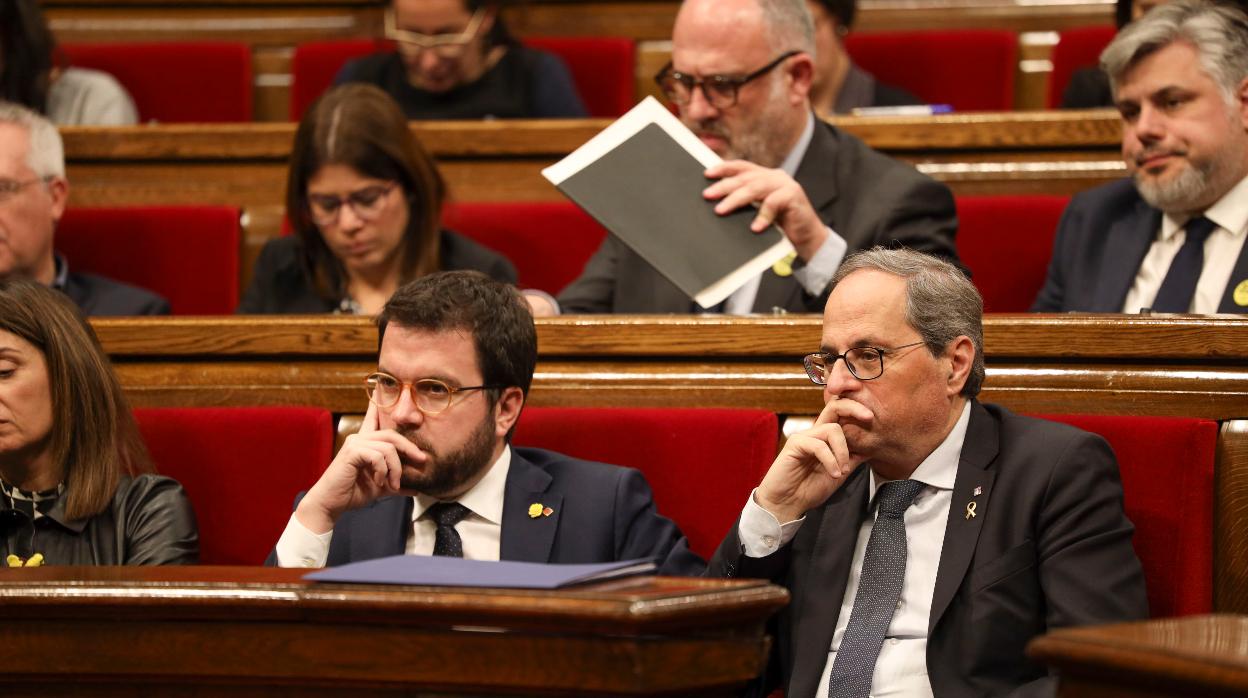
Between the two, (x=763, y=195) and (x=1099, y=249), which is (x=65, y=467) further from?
(x=1099, y=249)

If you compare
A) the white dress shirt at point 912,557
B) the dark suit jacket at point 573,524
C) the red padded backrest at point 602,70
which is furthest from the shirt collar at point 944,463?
the red padded backrest at point 602,70

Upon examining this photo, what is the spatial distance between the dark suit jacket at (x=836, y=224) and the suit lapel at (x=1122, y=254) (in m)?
0.19

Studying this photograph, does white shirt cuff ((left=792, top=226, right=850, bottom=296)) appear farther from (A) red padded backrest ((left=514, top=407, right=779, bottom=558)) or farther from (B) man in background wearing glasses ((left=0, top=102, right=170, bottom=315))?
(B) man in background wearing glasses ((left=0, top=102, right=170, bottom=315))

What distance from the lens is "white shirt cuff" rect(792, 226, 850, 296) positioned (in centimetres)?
169

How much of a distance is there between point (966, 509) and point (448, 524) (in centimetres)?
47

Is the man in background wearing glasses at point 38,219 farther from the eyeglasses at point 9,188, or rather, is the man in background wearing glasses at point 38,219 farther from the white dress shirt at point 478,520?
the white dress shirt at point 478,520

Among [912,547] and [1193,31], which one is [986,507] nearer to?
[912,547]

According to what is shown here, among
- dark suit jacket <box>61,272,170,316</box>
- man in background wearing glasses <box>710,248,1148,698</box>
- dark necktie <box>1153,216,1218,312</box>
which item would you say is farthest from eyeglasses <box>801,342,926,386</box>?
dark suit jacket <box>61,272,170,316</box>

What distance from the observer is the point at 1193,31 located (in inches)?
71.5

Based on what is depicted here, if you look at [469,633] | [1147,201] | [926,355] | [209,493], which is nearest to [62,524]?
[209,493]

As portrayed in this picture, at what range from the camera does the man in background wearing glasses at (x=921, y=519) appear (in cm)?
123

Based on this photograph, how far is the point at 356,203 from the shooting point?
1998 millimetres

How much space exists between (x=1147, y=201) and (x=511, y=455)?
0.87 m

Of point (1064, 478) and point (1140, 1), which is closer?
point (1064, 478)
